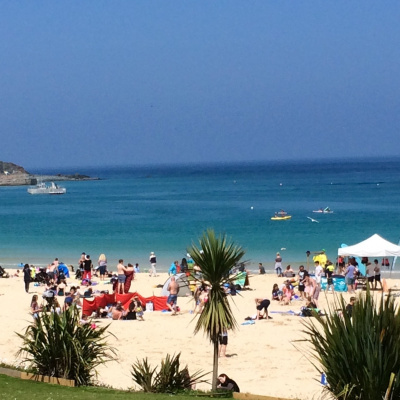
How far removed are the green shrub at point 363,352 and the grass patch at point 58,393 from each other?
2788mm

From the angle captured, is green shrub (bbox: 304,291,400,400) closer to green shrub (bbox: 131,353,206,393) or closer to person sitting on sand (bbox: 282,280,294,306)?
green shrub (bbox: 131,353,206,393)

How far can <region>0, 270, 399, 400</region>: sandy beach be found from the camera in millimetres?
15094

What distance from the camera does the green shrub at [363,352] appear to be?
30.4 ft

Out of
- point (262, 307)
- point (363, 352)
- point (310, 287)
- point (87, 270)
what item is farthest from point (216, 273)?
point (87, 270)

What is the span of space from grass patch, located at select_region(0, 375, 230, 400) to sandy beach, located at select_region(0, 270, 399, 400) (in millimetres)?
2036

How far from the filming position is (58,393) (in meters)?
11.6

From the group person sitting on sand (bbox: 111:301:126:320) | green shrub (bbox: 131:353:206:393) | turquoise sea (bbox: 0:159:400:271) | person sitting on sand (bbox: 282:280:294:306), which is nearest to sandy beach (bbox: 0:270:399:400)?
person sitting on sand (bbox: 282:280:294:306)

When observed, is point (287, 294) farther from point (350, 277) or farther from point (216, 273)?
point (216, 273)

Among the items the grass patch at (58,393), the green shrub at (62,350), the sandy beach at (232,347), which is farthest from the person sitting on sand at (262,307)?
the grass patch at (58,393)

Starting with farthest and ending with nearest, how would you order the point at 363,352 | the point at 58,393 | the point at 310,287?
1. the point at 310,287
2. the point at 58,393
3. the point at 363,352

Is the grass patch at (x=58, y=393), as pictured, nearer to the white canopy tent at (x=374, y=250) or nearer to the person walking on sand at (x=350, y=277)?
the white canopy tent at (x=374, y=250)

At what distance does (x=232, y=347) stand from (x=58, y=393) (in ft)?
23.4

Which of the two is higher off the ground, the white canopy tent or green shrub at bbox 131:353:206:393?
the white canopy tent

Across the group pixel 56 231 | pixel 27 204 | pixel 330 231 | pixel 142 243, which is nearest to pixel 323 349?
pixel 142 243
